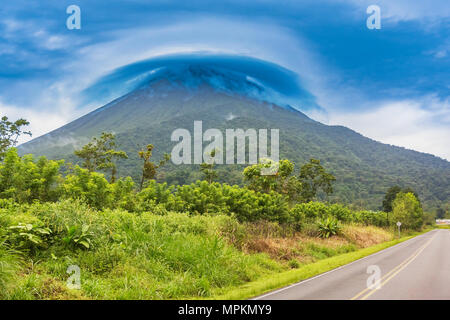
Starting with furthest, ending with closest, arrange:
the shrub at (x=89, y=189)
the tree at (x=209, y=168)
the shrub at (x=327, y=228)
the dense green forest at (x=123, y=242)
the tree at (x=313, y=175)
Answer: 1. the tree at (x=313, y=175)
2. the tree at (x=209, y=168)
3. the shrub at (x=327, y=228)
4. the shrub at (x=89, y=189)
5. the dense green forest at (x=123, y=242)

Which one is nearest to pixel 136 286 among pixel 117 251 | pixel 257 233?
pixel 117 251

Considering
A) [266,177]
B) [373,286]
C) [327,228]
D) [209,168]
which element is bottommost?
[327,228]

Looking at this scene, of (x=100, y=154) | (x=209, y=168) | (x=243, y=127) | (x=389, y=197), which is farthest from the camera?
(x=243, y=127)

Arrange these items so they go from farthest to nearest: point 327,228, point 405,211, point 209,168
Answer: point 405,211 < point 209,168 < point 327,228

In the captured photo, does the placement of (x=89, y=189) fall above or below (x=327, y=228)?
above

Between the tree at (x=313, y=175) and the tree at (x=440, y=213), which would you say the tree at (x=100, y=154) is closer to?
the tree at (x=313, y=175)

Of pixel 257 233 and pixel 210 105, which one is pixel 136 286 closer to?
pixel 257 233

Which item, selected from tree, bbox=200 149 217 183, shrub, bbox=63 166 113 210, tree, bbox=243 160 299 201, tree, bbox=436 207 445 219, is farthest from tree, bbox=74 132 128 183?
tree, bbox=436 207 445 219

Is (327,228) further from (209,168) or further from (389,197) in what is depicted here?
(389,197)

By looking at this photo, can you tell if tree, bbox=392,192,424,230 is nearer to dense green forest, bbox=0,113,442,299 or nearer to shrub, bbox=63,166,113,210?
dense green forest, bbox=0,113,442,299

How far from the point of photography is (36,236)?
10758 millimetres

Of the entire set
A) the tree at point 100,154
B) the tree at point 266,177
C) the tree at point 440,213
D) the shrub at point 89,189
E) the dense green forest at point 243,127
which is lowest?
the tree at point 440,213

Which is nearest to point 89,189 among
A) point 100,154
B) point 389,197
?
point 100,154

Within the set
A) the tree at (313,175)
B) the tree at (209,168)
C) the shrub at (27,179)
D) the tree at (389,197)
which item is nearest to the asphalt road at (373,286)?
the shrub at (27,179)
